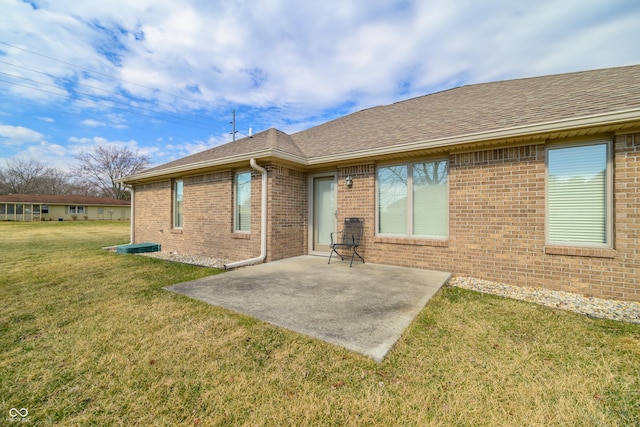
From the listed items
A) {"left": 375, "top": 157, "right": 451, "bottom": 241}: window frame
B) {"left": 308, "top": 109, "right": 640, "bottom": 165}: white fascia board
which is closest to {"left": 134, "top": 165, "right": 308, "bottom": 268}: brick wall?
{"left": 308, "top": 109, "right": 640, "bottom": 165}: white fascia board

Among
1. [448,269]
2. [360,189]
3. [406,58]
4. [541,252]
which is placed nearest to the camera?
[541,252]

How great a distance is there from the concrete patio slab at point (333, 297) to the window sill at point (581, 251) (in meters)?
1.66

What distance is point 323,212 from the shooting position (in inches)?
275

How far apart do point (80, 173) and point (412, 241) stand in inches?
1959

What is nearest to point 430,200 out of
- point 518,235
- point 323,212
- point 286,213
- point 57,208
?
point 518,235

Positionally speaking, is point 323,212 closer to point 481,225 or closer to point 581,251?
point 481,225

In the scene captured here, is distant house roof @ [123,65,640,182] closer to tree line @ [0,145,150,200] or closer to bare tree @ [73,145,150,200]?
bare tree @ [73,145,150,200]

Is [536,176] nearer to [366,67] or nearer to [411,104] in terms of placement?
[411,104]

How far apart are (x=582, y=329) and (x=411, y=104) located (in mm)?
7027

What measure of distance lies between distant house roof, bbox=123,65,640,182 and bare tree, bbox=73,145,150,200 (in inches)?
1468

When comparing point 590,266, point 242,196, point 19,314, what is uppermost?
point 242,196

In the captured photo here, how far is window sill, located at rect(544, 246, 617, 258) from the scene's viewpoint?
12.8 ft

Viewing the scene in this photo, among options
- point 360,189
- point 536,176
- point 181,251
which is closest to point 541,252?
point 536,176

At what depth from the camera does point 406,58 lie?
9.34 meters
